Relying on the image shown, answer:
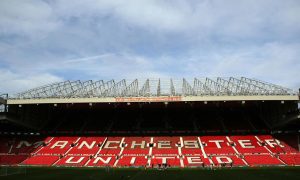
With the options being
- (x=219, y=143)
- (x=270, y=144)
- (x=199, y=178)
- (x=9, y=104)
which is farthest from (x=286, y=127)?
(x=9, y=104)

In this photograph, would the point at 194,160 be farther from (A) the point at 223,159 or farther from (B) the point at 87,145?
(B) the point at 87,145

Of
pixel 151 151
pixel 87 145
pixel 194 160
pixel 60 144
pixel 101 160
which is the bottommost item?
pixel 194 160

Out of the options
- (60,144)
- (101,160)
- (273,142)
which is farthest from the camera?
(60,144)

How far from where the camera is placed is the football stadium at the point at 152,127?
57.9 m

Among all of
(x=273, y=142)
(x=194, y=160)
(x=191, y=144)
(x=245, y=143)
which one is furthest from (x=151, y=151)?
(x=273, y=142)

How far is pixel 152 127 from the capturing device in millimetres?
71500

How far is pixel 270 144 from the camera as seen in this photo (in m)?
62.4

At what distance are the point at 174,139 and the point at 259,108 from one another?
878 inches

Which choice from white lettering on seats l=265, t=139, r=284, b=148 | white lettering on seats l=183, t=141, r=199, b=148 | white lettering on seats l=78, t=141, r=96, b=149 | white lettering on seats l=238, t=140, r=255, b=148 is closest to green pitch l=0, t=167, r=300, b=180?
white lettering on seats l=238, t=140, r=255, b=148

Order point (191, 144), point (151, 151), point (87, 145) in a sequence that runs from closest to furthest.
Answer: point (151, 151)
point (191, 144)
point (87, 145)

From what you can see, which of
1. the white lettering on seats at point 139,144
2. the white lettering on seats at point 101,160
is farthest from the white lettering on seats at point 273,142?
the white lettering on seats at point 101,160

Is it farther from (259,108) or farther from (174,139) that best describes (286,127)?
(174,139)

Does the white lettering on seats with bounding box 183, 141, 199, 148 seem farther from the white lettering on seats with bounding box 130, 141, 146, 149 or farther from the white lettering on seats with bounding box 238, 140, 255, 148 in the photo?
Result: the white lettering on seats with bounding box 238, 140, 255, 148

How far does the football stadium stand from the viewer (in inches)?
2280
